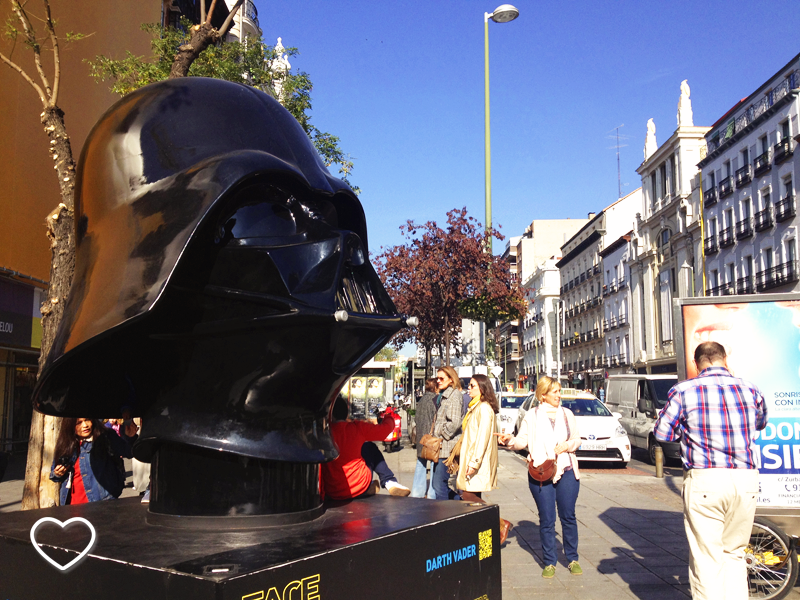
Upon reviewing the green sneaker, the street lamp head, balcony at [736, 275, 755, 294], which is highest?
the street lamp head

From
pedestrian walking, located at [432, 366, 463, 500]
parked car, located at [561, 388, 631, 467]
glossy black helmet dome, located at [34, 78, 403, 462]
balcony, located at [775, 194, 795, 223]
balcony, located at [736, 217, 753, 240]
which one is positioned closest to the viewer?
glossy black helmet dome, located at [34, 78, 403, 462]

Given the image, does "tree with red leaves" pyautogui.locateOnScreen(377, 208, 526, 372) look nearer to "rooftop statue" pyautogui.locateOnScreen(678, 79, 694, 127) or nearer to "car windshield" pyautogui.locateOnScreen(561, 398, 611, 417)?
"car windshield" pyautogui.locateOnScreen(561, 398, 611, 417)

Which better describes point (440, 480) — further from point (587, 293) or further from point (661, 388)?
point (587, 293)

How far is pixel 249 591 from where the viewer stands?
157cm

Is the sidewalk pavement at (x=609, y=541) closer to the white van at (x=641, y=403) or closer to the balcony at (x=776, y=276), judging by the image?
the white van at (x=641, y=403)

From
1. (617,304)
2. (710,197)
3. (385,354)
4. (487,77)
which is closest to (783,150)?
(710,197)

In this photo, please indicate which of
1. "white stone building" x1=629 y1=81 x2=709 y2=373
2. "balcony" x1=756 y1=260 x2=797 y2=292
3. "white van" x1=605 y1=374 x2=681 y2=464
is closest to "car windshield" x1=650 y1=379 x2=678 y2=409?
"white van" x1=605 y1=374 x2=681 y2=464

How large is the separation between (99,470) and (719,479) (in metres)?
4.48

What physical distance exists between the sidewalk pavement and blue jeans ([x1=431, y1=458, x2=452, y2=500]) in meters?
0.89

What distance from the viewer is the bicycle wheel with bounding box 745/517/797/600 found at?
5.47 meters

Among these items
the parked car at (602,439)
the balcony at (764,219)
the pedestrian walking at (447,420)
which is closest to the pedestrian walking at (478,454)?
the pedestrian walking at (447,420)

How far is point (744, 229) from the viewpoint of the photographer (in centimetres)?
3719

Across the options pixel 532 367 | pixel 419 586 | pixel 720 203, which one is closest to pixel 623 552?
pixel 419 586

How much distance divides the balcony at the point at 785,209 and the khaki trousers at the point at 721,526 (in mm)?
33061
